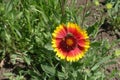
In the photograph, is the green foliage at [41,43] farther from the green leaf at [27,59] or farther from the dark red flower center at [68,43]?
the dark red flower center at [68,43]

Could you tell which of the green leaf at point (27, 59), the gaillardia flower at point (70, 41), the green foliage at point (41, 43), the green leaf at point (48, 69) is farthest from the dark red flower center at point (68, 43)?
the green leaf at point (27, 59)

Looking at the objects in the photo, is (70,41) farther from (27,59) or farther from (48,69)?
(27,59)

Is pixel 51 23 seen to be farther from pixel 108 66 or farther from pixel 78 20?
pixel 108 66

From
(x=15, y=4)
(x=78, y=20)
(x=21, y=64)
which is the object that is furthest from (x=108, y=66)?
(x=15, y=4)

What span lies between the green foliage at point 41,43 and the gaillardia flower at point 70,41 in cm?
22

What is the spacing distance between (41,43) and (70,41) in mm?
458

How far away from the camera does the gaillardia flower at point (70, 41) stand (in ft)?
6.21

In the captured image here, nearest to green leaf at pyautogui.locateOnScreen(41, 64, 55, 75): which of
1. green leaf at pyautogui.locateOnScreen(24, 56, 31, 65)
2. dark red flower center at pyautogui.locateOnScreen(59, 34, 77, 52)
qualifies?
green leaf at pyautogui.locateOnScreen(24, 56, 31, 65)

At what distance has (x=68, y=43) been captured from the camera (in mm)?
1904

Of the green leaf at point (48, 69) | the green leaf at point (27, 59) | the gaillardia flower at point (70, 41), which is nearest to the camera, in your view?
the gaillardia flower at point (70, 41)

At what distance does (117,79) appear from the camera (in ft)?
8.02

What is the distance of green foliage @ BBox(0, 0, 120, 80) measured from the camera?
2.21 metres

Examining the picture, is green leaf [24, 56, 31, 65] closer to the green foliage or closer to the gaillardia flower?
the green foliage

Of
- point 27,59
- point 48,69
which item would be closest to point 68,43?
point 48,69
